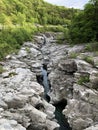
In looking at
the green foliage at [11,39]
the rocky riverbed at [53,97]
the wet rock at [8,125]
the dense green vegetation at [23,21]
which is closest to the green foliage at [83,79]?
the rocky riverbed at [53,97]

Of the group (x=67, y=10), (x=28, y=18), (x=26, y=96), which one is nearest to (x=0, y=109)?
(x=26, y=96)

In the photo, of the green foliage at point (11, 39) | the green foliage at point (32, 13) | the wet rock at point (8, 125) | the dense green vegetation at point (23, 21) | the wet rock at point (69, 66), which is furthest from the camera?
the green foliage at point (32, 13)

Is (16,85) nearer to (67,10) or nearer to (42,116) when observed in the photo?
(42,116)

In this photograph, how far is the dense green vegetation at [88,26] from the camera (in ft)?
213

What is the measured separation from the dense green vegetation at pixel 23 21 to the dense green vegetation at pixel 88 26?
17419mm

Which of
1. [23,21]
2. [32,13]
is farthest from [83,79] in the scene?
[32,13]

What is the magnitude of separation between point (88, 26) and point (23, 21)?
5888cm

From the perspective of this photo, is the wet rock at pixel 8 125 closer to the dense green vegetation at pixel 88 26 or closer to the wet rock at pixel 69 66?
the wet rock at pixel 69 66

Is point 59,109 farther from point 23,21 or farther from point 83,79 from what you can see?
point 23,21

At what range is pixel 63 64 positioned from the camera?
165ft

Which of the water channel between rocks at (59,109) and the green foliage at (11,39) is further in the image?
the green foliage at (11,39)

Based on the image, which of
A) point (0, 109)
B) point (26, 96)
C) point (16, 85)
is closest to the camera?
point (0, 109)

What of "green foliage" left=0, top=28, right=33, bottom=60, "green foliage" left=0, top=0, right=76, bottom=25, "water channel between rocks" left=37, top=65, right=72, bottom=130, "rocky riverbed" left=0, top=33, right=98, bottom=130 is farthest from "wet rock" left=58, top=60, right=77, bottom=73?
"green foliage" left=0, top=0, right=76, bottom=25

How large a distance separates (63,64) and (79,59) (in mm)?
3330
